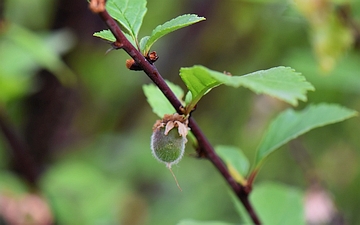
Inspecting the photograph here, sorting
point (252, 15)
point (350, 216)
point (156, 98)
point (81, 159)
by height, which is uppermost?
point (156, 98)

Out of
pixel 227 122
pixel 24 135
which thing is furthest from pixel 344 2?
pixel 24 135

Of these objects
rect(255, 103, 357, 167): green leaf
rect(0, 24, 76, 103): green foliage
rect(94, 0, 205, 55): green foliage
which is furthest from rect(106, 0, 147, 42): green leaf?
rect(0, 24, 76, 103): green foliage

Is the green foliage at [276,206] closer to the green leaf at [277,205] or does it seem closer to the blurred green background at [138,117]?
the green leaf at [277,205]

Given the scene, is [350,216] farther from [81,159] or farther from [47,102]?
[47,102]

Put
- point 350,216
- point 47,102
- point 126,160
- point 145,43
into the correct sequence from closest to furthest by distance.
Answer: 1. point 145,43
2. point 350,216
3. point 47,102
4. point 126,160

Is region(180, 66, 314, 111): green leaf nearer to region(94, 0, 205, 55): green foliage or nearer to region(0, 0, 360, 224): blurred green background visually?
region(94, 0, 205, 55): green foliage
